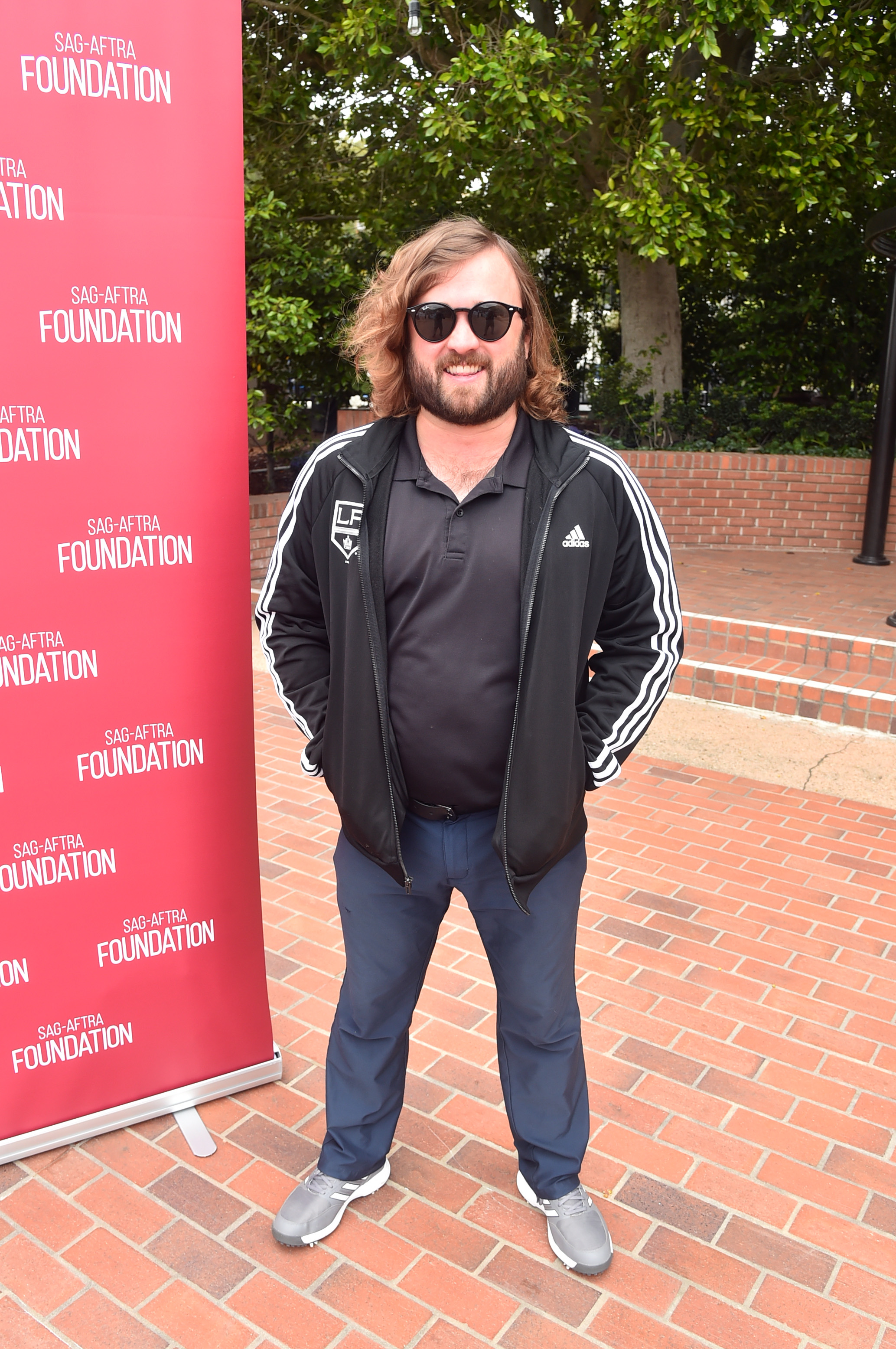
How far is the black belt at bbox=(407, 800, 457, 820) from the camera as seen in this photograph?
6.90 ft

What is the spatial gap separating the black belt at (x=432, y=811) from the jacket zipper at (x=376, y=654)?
0.23ft

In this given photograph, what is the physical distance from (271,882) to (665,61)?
750cm

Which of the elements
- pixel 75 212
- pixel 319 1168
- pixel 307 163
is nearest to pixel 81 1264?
pixel 319 1168

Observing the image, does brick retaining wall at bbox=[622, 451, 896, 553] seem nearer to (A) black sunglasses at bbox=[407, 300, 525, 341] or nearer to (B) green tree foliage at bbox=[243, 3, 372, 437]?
(B) green tree foliage at bbox=[243, 3, 372, 437]

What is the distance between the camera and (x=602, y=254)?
12.1 m

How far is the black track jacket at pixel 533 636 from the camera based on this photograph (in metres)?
1.98

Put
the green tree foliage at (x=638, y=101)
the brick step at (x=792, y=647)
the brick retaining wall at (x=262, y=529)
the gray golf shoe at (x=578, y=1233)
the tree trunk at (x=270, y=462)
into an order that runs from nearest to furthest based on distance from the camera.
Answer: the gray golf shoe at (x=578, y=1233) → the brick step at (x=792, y=647) → the green tree foliage at (x=638, y=101) → the brick retaining wall at (x=262, y=529) → the tree trunk at (x=270, y=462)

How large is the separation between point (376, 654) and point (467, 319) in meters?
0.67

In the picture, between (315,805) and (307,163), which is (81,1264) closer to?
(315,805)

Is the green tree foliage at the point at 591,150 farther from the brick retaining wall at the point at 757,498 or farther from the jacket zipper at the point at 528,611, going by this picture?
the jacket zipper at the point at 528,611

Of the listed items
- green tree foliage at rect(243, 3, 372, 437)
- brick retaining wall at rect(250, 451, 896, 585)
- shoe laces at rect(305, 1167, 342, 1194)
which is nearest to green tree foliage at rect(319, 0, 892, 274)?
green tree foliage at rect(243, 3, 372, 437)

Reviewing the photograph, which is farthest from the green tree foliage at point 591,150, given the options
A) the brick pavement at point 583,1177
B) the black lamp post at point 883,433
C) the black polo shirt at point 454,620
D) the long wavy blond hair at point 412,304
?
the black polo shirt at point 454,620

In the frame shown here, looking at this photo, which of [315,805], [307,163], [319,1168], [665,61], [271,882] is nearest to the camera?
[319,1168]

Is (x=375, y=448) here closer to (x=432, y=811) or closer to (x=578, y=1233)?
(x=432, y=811)
